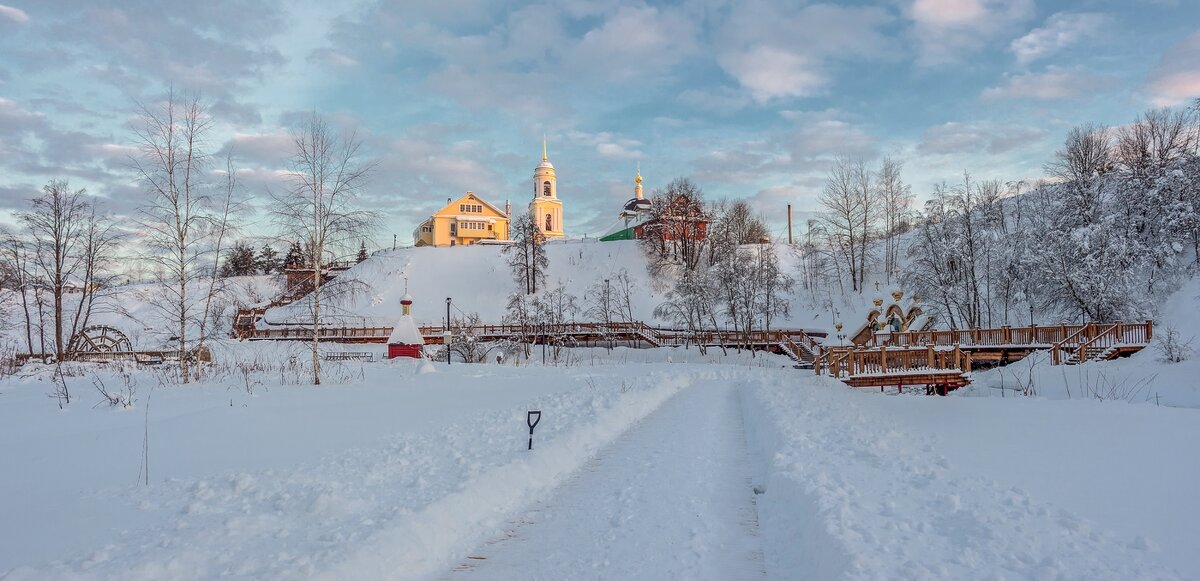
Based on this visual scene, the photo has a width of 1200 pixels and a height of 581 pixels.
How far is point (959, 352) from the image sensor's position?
2061cm

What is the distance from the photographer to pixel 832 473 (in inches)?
320

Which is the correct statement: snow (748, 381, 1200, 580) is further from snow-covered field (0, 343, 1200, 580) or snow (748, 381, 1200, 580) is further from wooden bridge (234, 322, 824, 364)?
wooden bridge (234, 322, 824, 364)

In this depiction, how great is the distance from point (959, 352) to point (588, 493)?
17784 mm

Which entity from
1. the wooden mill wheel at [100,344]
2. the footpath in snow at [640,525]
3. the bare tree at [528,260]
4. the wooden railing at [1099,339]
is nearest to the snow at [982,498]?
the footpath in snow at [640,525]

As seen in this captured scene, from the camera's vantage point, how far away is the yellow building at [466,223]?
295 feet

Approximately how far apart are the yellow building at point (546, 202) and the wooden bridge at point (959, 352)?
6975 centimetres

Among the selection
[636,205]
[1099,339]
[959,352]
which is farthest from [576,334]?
[636,205]

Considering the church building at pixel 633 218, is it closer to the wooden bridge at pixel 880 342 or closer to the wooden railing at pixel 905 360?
the wooden bridge at pixel 880 342

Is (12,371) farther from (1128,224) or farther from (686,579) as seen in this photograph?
(1128,224)

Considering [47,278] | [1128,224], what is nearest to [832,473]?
[47,278]

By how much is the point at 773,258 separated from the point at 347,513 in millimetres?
60726

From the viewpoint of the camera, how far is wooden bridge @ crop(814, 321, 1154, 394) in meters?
20.9

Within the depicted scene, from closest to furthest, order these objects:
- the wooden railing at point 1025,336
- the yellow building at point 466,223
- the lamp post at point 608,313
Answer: the wooden railing at point 1025,336
the lamp post at point 608,313
the yellow building at point 466,223

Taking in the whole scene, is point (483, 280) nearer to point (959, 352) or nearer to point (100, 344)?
point (100, 344)
